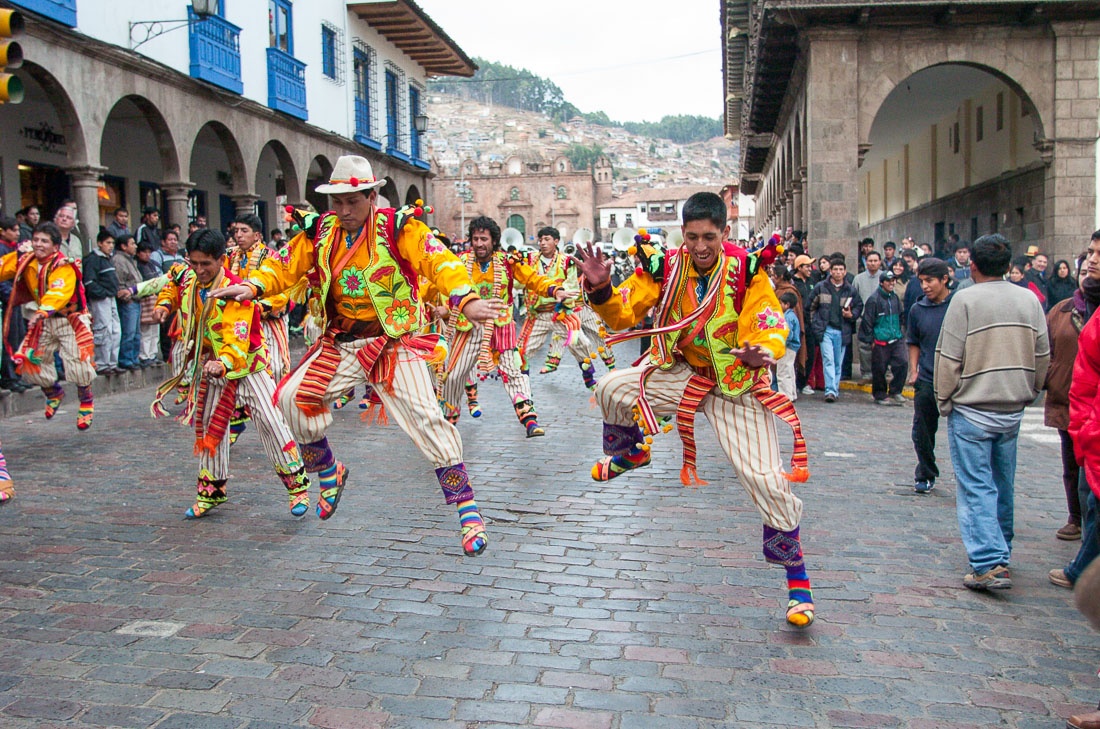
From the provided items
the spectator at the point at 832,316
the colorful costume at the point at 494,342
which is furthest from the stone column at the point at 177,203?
the spectator at the point at 832,316

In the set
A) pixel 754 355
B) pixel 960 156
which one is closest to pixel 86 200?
pixel 754 355

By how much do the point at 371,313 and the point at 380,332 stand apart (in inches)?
5.4

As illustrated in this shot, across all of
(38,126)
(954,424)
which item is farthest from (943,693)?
(38,126)

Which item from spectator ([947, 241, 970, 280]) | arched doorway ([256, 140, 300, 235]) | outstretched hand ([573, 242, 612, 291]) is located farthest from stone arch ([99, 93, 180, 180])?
outstretched hand ([573, 242, 612, 291])

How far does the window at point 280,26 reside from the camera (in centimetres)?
→ 1994

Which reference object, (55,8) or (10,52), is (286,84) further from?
(10,52)

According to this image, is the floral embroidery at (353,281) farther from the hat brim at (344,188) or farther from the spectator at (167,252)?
the spectator at (167,252)

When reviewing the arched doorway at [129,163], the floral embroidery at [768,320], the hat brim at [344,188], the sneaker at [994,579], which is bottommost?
the sneaker at [994,579]

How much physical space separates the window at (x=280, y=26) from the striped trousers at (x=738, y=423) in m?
17.6

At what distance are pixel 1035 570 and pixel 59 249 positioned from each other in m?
8.50

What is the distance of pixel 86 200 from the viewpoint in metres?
13.9

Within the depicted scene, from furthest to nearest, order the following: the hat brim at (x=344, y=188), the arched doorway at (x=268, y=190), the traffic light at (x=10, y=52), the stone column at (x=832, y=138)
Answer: the arched doorway at (x=268, y=190)
the stone column at (x=832, y=138)
the traffic light at (x=10, y=52)
the hat brim at (x=344, y=188)

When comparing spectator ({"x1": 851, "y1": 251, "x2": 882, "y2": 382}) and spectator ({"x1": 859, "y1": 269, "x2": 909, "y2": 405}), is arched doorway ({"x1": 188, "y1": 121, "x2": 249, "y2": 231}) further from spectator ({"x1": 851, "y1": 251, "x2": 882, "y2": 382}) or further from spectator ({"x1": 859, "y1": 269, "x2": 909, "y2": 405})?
spectator ({"x1": 859, "y1": 269, "x2": 909, "y2": 405})

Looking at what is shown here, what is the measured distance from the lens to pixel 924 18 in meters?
15.9
